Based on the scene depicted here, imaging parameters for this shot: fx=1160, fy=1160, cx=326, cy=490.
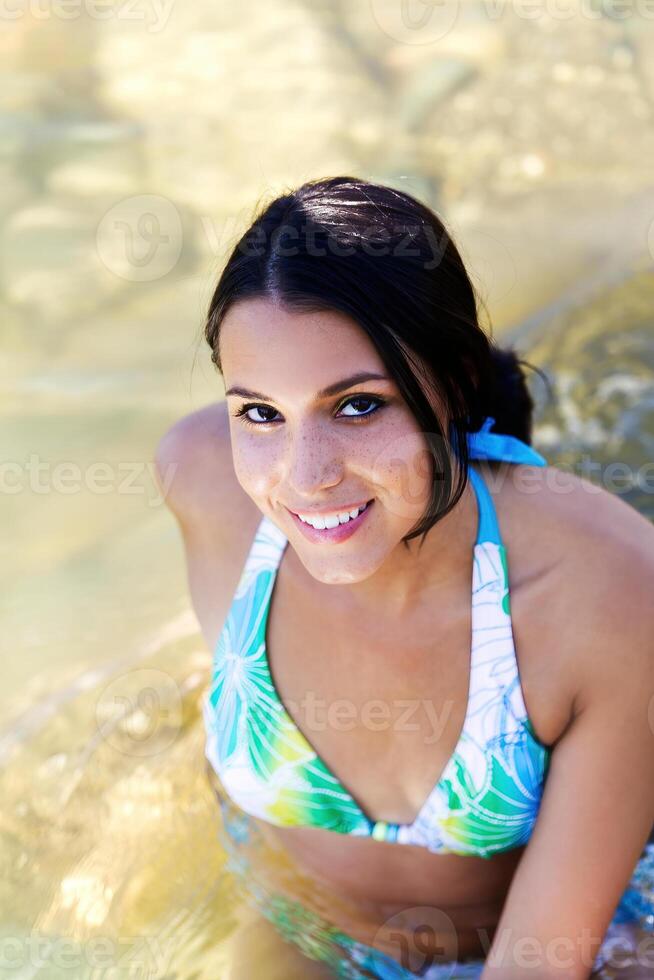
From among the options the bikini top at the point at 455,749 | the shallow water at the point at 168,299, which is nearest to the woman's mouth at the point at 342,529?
the bikini top at the point at 455,749

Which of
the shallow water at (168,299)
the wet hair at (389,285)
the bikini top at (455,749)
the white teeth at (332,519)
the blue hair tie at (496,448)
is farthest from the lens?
the shallow water at (168,299)

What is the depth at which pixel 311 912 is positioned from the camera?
6.95ft

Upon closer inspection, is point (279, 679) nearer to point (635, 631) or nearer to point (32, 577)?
point (635, 631)

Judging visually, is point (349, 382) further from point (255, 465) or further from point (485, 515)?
point (485, 515)

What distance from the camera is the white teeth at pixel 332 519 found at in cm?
162

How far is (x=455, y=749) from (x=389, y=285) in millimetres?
735

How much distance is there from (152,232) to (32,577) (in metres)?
2.58

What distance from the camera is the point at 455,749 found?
180cm

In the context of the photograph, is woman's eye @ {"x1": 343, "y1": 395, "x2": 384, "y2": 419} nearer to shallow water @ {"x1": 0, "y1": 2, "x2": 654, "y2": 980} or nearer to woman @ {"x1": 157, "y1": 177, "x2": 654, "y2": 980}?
woman @ {"x1": 157, "y1": 177, "x2": 654, "y2": 980}

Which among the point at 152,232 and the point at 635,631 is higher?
the point at 635,631

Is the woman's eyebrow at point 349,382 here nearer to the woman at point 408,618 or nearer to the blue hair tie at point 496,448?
the woman at point 408,618

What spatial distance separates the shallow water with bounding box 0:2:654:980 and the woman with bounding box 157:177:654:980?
0.85 feet

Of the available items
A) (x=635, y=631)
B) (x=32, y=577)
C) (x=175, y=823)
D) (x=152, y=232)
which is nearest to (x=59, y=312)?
(x=152, y=232)

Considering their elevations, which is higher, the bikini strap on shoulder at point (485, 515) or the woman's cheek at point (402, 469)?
the woman's cheek at point (402, 469)
